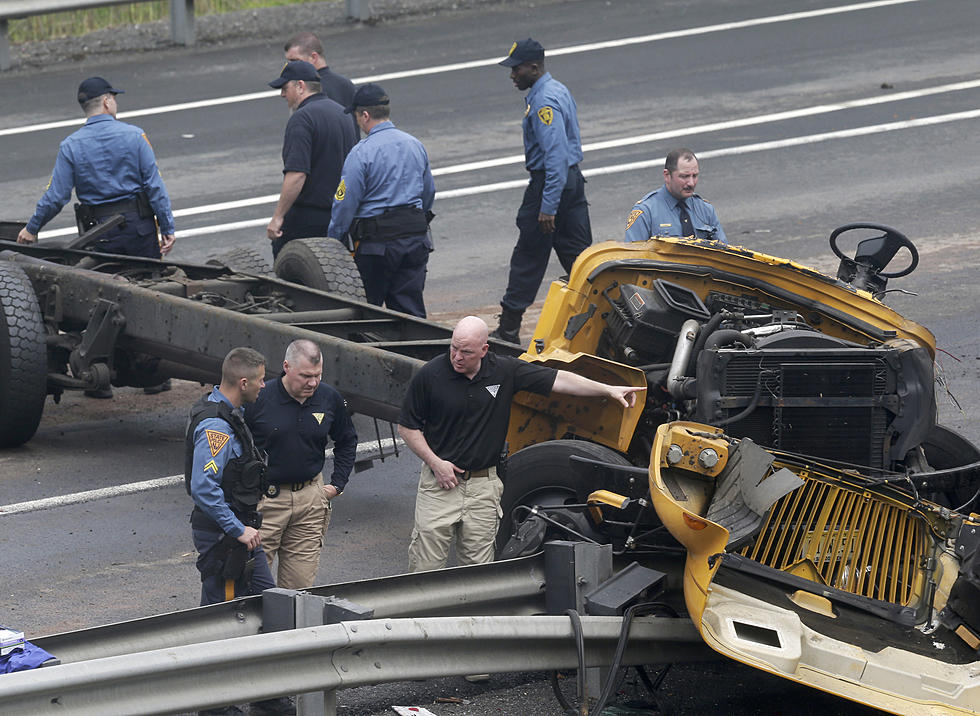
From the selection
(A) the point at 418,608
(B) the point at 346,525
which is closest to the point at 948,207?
(B) the point at 346,525

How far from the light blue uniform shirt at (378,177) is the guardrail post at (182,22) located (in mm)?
9845

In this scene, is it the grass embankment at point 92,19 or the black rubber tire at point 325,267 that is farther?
the grass embankment at point 92,19

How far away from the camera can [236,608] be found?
5332 millimetres

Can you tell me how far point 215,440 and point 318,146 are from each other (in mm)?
5330

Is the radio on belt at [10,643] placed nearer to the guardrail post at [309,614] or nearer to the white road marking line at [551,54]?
the guardrail post at [309,614]

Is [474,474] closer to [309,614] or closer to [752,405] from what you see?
[752,405]

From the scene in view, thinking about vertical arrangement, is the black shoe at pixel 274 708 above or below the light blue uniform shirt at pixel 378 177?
below

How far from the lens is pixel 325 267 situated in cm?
1020

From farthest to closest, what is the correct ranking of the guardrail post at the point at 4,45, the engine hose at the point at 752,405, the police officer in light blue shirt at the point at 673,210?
the guardrail post at the point at 4,45, the police officer in light blue shirt at the point at 673,210, the engine hose at the point at 752,405

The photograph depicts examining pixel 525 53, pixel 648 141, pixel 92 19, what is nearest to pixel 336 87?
pixel 525 53

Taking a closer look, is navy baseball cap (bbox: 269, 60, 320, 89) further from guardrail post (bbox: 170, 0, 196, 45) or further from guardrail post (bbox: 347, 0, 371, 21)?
guardrail post (bbox: 347, 0, 371, 21)

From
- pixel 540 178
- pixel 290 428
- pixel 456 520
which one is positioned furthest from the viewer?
pixel 540 178

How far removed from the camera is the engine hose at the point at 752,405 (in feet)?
→ 21.6

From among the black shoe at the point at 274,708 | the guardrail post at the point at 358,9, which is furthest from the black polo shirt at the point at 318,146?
the guardrail post at the point at 358,9
